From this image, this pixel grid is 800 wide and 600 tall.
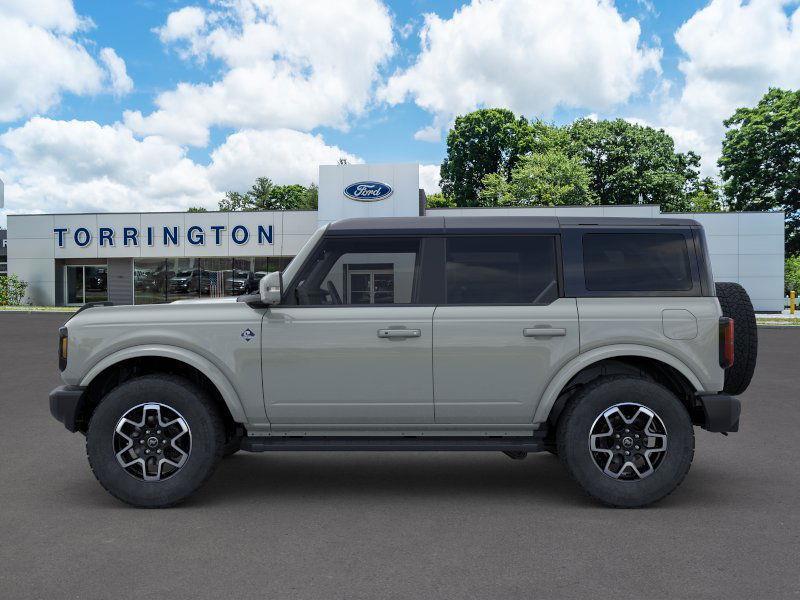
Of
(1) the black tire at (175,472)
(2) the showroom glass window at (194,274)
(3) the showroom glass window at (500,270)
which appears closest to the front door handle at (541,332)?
(3) the showroom glass window at (500,270)

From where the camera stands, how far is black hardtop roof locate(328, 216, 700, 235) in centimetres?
499

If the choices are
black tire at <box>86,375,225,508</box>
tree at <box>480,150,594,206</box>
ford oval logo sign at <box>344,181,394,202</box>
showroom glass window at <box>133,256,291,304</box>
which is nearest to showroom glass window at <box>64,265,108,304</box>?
showroom glass window at <box>133,256,291,304</box>

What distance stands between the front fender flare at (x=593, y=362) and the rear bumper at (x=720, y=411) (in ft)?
0.38

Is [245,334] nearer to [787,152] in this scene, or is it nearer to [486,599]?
[486,599]

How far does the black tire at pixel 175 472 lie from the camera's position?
4770 millimetres

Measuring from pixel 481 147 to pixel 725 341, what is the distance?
60.8 metres

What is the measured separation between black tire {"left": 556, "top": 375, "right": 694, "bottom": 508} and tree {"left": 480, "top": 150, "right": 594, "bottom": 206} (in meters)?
46.2

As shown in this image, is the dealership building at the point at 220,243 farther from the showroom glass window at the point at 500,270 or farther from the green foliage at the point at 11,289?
the showroom glass window at the point at 500,270

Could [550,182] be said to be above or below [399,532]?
above

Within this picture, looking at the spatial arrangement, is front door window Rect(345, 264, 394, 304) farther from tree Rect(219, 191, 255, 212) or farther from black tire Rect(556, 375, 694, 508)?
tree Rect(219, 191, 255, 212)

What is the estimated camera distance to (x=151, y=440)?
479 centimetres

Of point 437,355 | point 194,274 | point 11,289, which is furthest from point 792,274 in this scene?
point 437,355

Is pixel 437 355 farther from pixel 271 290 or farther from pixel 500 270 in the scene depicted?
pixel 271 290

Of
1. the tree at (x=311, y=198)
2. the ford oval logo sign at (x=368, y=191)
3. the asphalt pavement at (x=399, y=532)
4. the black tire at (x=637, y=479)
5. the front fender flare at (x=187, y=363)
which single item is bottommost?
the asphalt pavement at (x=399, y=532)
